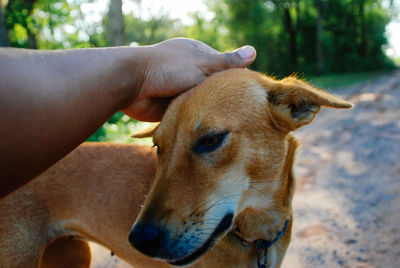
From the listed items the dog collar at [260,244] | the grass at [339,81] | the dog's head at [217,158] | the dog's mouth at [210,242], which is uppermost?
the dog's head at [217,158]

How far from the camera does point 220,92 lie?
2.29m

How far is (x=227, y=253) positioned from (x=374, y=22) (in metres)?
36.7

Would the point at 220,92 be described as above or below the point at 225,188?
above

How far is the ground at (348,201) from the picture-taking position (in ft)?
11.4

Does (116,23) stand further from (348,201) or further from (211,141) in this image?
(211,141)

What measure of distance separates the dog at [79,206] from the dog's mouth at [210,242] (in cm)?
72

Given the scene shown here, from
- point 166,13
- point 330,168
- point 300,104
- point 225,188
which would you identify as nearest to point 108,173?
point 225,188

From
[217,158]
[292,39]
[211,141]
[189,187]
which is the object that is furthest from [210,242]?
[292,39]

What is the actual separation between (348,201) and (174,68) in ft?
11.9

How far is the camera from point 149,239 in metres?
1.77

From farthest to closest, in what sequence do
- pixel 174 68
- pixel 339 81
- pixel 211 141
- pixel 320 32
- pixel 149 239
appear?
pixel 320 32 → pixel 339 81 → pixel 174 68 → pixel 211 141 → pixel 149 239

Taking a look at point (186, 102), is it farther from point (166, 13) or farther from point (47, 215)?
point (166, 13)

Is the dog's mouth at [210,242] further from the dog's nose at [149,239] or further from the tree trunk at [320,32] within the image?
the tree trunk at [320,32]

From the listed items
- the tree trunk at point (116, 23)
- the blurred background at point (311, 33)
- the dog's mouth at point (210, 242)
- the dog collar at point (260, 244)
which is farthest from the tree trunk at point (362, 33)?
the dog's mouth at point (210, 242)
